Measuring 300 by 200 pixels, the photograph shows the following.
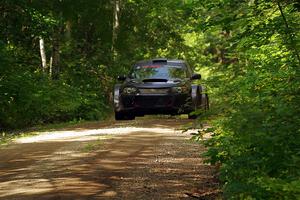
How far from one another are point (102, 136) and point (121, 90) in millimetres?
3603

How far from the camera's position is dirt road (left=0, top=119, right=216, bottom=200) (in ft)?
23.5

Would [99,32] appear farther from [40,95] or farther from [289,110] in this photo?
[289,110]

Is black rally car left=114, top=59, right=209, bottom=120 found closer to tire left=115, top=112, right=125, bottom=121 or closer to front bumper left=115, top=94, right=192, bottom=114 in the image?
front bumper left=115, top=94, right=192, bottom=114

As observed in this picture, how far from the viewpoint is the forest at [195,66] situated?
564cm

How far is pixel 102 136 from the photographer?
487 inches

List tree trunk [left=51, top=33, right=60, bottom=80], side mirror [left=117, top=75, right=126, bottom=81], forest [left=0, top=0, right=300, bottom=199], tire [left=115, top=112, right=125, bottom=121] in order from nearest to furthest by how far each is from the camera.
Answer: forest [left=0, top=0, right=300, bottom=199], side mirror [left=117, top=75, right=126, bottom=81], tire [left=115, top=112, right=125, bottom=121], tree trunk [left=51, top=33, right=60, bottom=80]

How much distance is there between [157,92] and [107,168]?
683cm

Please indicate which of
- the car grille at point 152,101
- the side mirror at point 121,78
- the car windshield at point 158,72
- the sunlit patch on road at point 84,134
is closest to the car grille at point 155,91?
the car grille at point 152,101

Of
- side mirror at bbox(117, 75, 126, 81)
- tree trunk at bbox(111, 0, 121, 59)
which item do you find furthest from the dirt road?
tree trunk at bbox(111, 0, 121, 59)

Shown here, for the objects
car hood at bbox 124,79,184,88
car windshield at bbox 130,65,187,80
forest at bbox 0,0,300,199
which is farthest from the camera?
car windshield at bbox 130,65,187,80

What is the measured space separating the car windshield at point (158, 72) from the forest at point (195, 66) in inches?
49.9

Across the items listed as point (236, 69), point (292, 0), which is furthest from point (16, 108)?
point (292, 0)

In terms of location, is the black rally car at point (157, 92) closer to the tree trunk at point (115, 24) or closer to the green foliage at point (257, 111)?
the green foliage at point (257, 111)

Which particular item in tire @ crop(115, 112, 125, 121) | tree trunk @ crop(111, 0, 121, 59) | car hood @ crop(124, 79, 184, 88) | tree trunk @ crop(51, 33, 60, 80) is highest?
tree trunk @ crop(111, 0, 121, 59)
